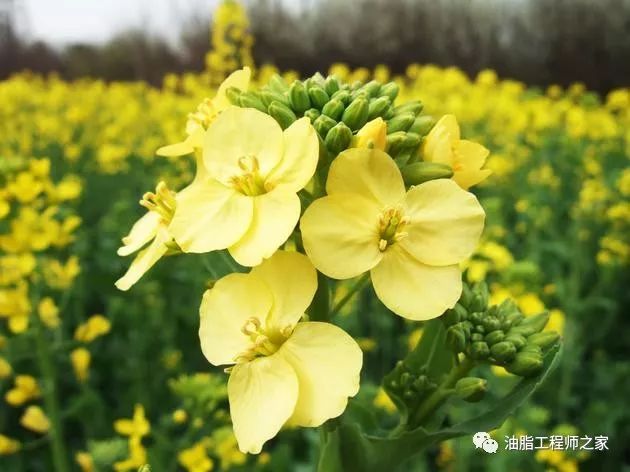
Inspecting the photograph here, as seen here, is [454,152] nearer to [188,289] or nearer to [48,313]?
[48,313]

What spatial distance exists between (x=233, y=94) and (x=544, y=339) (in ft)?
1.97

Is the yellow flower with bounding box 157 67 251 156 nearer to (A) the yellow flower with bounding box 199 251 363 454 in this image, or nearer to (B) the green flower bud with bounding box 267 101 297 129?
(B) the green flower bud with bounding box 267 101 297 129

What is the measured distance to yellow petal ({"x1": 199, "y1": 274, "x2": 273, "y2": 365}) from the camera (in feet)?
3.13

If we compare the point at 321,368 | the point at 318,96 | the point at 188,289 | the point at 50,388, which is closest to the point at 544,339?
the point at 321,368

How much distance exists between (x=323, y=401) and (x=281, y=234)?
0.21 m

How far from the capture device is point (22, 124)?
6.79m

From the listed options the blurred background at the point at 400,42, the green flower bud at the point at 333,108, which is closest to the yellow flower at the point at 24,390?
the green flower bud at the point at 333,108

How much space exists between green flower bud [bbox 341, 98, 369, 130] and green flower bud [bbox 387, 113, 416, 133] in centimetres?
4

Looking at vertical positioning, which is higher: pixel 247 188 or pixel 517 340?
pixel 247 188

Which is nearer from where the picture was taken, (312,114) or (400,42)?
(312,114)

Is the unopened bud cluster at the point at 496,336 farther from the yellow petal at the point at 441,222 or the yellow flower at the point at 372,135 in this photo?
the yellow flower at the point at 372,135

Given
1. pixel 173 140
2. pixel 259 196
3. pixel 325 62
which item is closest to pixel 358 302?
pixel 173 140

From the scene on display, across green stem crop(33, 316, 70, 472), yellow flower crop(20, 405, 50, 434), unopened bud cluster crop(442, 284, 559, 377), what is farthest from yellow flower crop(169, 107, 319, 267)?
yellow flower crop(20, 405, 50, 434)

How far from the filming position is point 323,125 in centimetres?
102
